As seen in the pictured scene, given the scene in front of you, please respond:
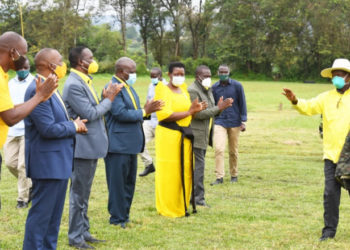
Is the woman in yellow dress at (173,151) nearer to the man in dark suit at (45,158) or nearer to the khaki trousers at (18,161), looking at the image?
the khaki trousers at (18,161)

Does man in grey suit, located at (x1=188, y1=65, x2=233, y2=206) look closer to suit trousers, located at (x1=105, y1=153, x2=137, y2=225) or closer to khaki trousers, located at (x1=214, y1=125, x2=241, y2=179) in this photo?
suit trousers, located at (x1=105, y1=153, x2=137, y2=225)

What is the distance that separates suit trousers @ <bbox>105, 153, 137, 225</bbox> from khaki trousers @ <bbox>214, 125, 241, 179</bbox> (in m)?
3.52

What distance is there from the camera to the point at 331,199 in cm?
645

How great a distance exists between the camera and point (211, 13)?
6550cm

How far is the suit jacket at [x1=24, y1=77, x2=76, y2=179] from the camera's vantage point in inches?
193

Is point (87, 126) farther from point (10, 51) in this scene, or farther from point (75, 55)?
point (10, 51)

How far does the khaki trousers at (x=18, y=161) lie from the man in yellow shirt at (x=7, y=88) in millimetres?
3708

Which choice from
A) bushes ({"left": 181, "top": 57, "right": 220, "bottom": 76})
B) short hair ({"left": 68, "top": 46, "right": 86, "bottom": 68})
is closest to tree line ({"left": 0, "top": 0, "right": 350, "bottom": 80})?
bushes ({"left": 181, "top": 57, "right": 220, "bottom": 76})

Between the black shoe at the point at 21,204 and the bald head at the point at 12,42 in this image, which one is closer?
the bald head at the point at 12,42

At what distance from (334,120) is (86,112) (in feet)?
9.62

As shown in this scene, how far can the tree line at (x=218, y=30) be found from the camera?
57562 millimetres

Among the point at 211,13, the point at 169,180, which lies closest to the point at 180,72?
the point at 169,180

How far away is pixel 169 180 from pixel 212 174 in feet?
12.0

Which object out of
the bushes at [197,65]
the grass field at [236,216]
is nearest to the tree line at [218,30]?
the bushes at [197,65]
